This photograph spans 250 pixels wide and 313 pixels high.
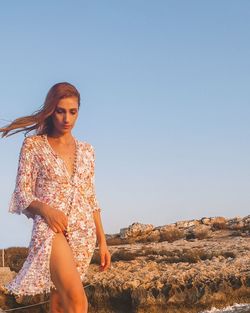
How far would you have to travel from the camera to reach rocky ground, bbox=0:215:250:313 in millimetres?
11906

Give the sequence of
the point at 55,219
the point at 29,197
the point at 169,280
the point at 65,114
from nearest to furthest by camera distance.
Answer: the point at 55,219
the point at 29,197
the point at 65,114
the point at 169,280

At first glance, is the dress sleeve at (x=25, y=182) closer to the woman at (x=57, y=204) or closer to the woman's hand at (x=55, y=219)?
the woman at (x=57, y=204)

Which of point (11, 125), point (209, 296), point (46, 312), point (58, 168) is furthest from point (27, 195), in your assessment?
point (46, 312)

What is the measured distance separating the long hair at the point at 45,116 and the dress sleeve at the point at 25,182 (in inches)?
5.6

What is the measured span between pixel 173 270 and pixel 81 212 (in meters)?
9.01

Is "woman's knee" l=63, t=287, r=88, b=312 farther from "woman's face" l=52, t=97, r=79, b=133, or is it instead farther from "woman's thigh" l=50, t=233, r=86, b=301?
"woman's face" l=52, t=97, r=79, b=133

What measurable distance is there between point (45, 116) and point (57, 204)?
0.64 meters

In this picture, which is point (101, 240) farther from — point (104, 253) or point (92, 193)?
point (92, 193)

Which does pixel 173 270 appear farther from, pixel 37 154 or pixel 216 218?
pixel 216 218

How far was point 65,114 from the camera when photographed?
480cm

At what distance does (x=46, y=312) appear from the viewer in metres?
13.2

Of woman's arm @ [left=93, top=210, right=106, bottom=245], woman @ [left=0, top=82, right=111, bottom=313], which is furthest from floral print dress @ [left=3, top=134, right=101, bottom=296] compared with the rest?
woman's arm @ [left=93, top=210, right=106, bottom=245]

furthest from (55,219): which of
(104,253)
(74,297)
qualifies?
(104,253)

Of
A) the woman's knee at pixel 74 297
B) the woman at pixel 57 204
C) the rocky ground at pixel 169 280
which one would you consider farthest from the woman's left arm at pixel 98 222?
the rocky ground at pixel 169 280
